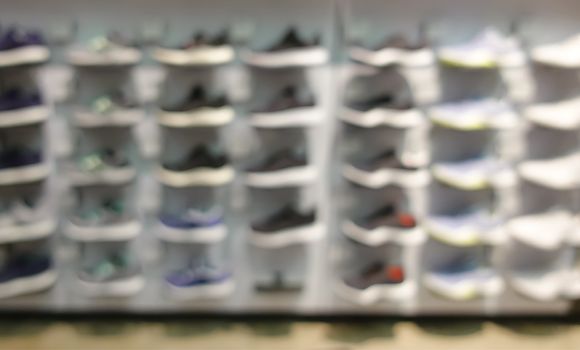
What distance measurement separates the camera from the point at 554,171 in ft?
8.02

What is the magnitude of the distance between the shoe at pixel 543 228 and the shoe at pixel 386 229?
0.42 meters

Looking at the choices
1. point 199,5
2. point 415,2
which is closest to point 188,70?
point 199,5

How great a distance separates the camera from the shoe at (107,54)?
7.38 feet

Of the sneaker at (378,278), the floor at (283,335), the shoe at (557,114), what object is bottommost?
the floor at (283,335)

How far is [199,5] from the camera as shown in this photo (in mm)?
2363

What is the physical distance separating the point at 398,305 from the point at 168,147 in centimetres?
121

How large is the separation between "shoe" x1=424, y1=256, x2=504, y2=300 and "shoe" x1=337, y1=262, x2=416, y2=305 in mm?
115

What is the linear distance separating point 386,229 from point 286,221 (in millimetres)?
408

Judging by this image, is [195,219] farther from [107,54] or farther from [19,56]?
[19,56]

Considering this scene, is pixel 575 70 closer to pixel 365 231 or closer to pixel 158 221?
pixel 365 231

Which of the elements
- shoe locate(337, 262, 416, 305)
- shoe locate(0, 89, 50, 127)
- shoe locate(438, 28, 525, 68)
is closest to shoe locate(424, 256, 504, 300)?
shoe locate(337, 262, 416, 305)

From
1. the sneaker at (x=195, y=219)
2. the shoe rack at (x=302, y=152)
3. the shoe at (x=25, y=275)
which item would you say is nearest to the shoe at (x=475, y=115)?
the shoe rack at (x=302, y=152)

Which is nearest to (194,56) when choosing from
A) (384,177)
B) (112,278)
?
(384,177)

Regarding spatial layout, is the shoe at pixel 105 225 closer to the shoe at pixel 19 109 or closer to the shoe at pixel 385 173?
the shoe at pixel 19 109
